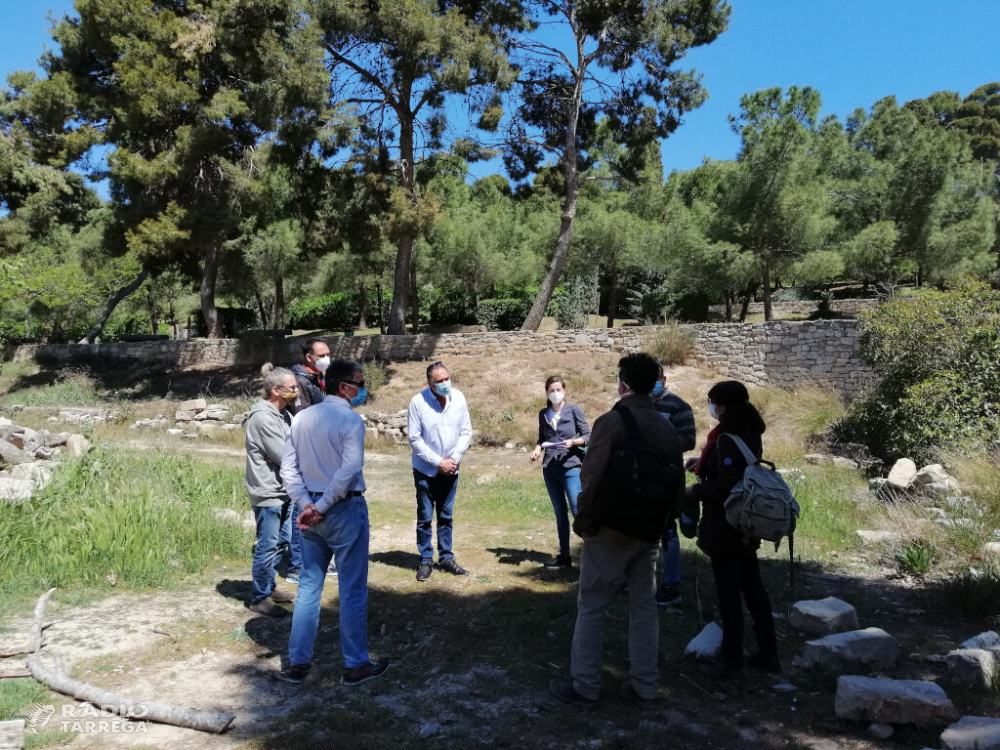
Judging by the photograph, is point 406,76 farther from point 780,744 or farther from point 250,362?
point 780,744

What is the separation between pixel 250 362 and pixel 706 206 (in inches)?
652

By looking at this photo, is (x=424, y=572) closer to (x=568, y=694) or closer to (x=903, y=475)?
(x=568, y=694)

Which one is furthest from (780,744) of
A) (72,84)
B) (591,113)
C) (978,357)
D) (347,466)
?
(72,84)

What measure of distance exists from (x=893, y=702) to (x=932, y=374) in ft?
26.7

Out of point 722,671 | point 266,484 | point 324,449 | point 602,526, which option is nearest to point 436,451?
point 266,484

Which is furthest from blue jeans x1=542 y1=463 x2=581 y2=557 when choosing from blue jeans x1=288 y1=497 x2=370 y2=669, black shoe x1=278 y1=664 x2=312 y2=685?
black shoe x1=278 y1=664 x2=312 y2=685

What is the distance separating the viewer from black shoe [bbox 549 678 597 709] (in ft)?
11.2

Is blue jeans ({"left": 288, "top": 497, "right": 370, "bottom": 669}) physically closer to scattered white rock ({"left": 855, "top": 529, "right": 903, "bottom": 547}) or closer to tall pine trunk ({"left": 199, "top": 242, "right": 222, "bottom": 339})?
scattered white rock ({"left": 855, "top": 529, "right": 903, "bottom": 547})

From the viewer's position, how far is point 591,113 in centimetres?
2156

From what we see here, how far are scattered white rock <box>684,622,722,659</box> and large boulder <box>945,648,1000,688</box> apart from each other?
1242mm

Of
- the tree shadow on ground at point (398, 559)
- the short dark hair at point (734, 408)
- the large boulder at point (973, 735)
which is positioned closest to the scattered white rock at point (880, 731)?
the large boulder at point (973, 735)

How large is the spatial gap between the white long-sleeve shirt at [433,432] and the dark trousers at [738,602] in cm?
225

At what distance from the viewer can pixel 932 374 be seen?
9.78 metres

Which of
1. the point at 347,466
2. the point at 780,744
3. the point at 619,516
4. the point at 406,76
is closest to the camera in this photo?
the point at 780,744
